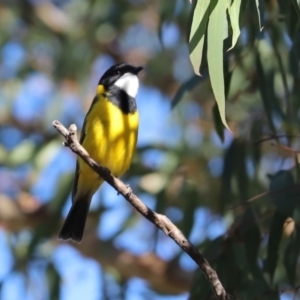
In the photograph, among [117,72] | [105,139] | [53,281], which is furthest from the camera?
[53,281]

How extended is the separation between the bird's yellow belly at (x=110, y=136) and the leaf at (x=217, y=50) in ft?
3.91

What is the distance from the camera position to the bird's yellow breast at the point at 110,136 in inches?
124

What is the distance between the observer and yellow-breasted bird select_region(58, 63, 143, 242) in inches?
124

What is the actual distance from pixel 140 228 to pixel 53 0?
2.46 metres

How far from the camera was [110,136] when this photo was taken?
124 inches

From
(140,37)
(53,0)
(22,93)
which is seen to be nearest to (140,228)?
(22,93)

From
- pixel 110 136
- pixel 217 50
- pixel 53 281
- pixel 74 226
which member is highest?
pixel 217 50

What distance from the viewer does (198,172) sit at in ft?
16.5

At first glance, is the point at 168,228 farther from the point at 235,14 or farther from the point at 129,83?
the point at 129,83

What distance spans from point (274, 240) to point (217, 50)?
3.38 ft

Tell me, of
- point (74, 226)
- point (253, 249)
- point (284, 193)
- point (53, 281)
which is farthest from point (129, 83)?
point (53, 281)

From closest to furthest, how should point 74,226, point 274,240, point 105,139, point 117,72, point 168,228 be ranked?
point 168,228 < point 274,240 < point 105,139 < point 74,226 < point 117,72

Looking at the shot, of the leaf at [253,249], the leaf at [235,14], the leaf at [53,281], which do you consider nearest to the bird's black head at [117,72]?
the leaf at [253,249]

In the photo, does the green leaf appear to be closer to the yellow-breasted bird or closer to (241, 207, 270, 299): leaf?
(241, 207, 270, 299): leaf
